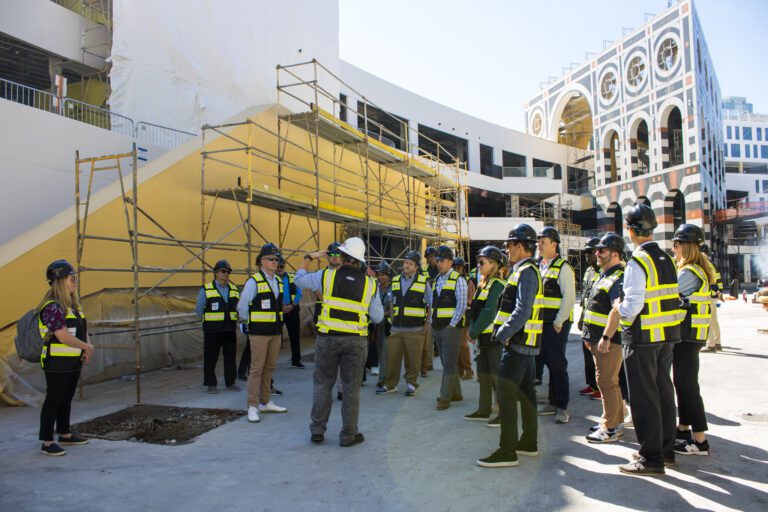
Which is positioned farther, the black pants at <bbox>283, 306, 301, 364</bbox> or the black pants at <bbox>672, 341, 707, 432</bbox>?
the black pants at <bbox>283, 306, 301, 364</bbox>

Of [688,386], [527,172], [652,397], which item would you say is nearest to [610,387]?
[688,386]

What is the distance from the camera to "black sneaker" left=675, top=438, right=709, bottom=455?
14.0 ft

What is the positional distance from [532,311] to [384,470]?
172cm

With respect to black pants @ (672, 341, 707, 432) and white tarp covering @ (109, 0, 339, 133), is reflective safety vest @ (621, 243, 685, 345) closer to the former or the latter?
black pants @ (672, 341, 707, 432)

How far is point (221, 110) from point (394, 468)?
44.1ft

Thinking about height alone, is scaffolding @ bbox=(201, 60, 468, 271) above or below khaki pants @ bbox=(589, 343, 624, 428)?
above

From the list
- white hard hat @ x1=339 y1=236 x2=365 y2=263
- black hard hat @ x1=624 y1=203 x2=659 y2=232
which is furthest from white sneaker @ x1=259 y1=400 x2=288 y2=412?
black hard hat @ x1=624 y1=203 x2=659 y2=232

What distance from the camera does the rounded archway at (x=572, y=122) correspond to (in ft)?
129

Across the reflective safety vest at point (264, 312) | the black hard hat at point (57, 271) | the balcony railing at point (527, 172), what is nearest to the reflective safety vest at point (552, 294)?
the reflective safety vest at point (264, 312)

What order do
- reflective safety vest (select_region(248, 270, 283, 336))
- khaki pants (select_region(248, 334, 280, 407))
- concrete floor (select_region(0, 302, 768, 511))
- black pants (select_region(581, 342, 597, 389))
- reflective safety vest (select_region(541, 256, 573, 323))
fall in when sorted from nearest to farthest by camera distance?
1. concrete floor (select_region(0, 302, 768, 511))
2. reflective safety vest (select_region(541, 256, 573, 323))
3. khaki pants (select_region(248, 334, 280, 407))
4. reflective safety vest (select_region(248, 270, 283, 336))
5. black pants (select_region(581, 342, 597, 389))

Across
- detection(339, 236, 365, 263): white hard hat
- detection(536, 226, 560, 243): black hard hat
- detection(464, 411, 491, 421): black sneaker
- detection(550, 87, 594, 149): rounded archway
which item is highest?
detection(550, 87, 594, 149): rounded archway

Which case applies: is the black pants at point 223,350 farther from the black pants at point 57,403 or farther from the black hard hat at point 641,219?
the black hard hat at point 641,219

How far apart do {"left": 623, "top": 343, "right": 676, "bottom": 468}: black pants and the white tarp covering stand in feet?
41.7

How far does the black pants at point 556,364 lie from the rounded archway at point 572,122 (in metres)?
35.9
